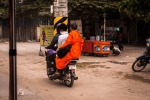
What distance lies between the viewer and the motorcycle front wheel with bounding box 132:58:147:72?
10656 mm

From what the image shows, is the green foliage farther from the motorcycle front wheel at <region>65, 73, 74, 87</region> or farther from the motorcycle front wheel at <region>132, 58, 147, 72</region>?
the motorcycle front wheel at <region>65, 73, 74, 87</region>

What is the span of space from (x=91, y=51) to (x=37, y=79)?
26.0 feet

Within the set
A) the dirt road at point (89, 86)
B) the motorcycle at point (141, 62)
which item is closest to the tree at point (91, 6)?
the dirt road at point (89, 86)

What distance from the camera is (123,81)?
903 centimetres

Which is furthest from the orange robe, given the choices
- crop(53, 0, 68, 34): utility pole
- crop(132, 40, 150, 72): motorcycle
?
crop(132, 40, 150, 72): motorcycle

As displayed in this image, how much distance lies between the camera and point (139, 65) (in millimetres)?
10719

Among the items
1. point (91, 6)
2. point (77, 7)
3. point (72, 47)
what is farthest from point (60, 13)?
point (77, 7)

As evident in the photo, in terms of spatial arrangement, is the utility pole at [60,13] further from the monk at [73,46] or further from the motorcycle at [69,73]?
the motorcycle at [69,73]

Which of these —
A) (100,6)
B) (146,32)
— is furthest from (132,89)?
(146,32)

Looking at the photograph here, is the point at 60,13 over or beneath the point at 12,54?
over

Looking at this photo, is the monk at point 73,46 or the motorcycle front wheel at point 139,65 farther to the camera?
the motorcycle front wheel at point 139,65

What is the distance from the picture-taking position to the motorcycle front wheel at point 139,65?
35.0 ft

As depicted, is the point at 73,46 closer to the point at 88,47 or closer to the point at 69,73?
the point at 69,73

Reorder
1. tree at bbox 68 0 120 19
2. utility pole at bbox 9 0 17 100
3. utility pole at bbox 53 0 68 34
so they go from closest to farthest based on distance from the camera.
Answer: utility pole at bbox 9 0 17 100 < utility pole at bbox 53 0 68 34 < tree at bbox 68 0 120 19
